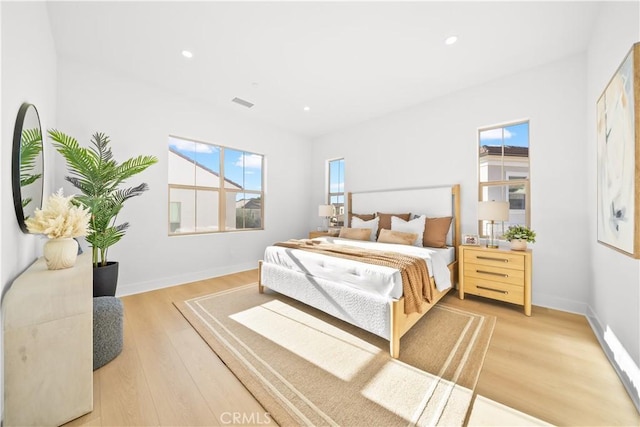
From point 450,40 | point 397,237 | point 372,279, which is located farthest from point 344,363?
point 450,40

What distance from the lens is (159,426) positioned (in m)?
1.26

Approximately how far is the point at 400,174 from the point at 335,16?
101 inches

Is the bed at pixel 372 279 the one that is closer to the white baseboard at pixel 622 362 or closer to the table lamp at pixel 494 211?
the table lamp at pixel 494 211

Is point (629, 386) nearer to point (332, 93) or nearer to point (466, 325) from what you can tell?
point (466, 325)

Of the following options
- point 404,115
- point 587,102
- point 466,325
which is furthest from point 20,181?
point 587,102

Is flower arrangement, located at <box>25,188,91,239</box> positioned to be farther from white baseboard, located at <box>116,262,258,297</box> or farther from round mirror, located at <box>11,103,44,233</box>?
white baseboard, located at <box>116,262,258,297</box>

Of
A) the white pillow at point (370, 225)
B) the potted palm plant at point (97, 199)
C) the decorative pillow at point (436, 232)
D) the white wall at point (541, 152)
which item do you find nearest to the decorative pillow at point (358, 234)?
the white pillow at point (370, 225)

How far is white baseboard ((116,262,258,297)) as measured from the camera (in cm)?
314

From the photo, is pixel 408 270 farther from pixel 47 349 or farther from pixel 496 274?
pixel 47 349

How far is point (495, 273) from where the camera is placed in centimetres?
272

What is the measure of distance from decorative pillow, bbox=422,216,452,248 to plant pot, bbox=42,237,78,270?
3614 mm

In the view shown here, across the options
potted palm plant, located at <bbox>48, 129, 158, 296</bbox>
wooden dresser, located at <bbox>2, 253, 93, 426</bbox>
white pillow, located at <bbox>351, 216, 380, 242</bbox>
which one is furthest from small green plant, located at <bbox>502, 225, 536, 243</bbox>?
potted palm plant, located at <bbox>48, 129, 158, 296</bbox>

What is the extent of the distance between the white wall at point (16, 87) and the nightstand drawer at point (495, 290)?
3.81 meters

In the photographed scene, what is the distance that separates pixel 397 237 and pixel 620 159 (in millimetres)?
2138
